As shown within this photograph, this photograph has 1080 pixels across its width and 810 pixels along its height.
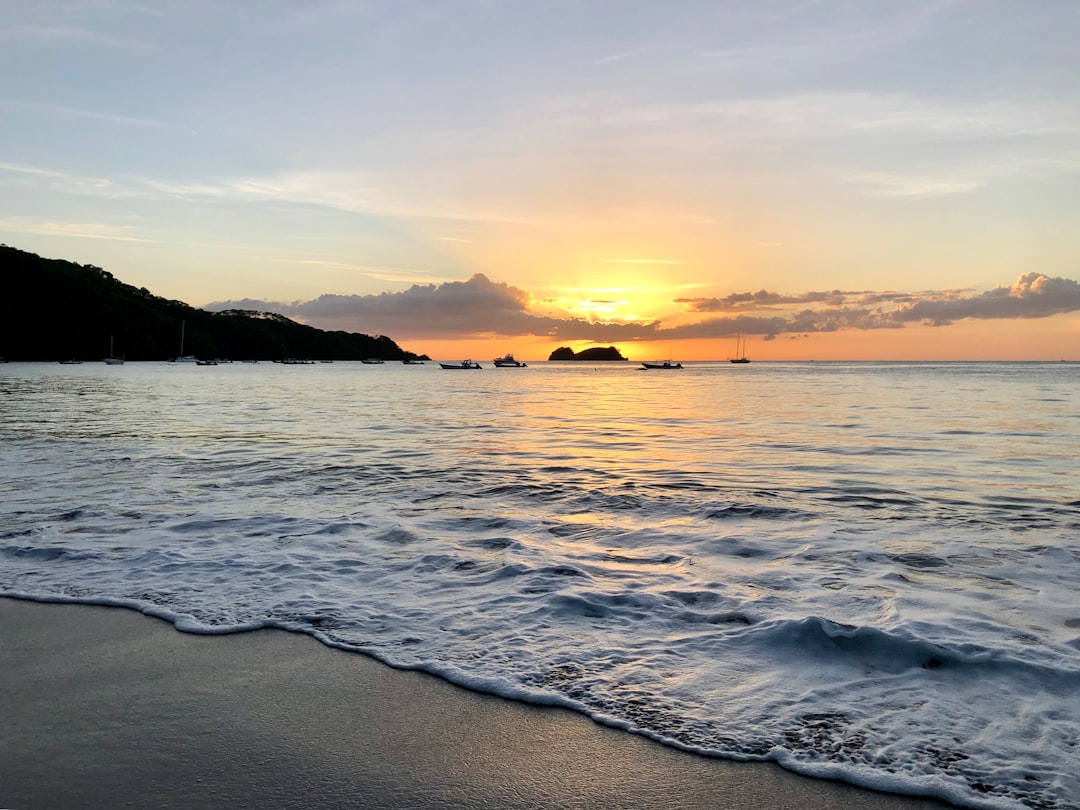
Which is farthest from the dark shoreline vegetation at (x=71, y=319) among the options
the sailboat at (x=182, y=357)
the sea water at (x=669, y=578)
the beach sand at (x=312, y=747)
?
Answer: the beach sand at (x=312, y=747)

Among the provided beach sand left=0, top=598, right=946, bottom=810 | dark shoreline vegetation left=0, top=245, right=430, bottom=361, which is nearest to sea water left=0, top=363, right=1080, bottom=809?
beach sand left=0, top=598, right=946, bottom=810

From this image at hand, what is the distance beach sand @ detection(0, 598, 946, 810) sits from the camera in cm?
305

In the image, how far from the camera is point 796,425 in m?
24.4

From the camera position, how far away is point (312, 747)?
344cm

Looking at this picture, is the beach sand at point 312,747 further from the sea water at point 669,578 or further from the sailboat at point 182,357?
the sailboat at point 182,357

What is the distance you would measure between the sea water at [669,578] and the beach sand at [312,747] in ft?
0.72

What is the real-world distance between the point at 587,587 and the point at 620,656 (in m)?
1.53

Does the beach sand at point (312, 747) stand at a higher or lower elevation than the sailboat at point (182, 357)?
lower

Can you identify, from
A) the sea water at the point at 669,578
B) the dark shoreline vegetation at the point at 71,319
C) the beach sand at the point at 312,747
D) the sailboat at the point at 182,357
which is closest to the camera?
the beach sand at the point at 312,747

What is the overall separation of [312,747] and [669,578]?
3.89 metres

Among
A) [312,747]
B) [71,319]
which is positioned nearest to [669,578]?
[312,747]

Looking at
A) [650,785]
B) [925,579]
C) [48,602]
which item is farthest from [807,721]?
[48,602]

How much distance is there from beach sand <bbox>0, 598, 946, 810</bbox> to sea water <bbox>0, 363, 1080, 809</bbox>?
220 mm

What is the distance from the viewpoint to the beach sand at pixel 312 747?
3.05 meters
